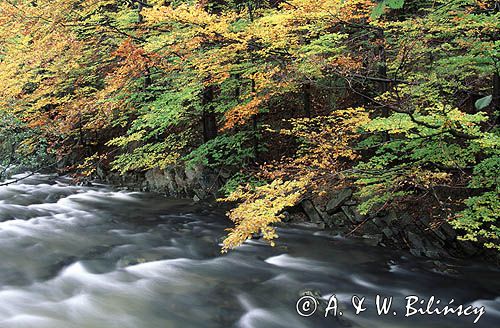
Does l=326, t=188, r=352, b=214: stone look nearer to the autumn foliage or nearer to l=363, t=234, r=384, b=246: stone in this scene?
the autumn foliage

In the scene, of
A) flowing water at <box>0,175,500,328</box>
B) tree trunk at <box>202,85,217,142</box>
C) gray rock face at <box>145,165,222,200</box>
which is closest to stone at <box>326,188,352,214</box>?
flowing water at <box>0,175,500,328</box>

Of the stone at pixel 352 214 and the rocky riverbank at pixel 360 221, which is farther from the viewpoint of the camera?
the stone at pixel 352 214

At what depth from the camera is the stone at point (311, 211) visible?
8.80m

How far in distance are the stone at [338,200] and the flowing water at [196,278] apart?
623mm

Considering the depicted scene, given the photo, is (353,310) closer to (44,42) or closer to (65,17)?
(65,17)

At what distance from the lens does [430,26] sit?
19.4 feet

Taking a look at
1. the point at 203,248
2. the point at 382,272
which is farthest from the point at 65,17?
the point at 382,272

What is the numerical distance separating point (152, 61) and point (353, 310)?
737cm

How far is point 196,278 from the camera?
20.9ft

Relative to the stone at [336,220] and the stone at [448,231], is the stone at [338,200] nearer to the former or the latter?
the stone at [336,220]
